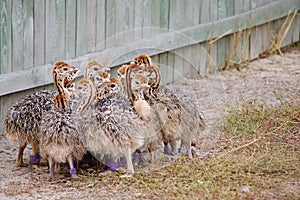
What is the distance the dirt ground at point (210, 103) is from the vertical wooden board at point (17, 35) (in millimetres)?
700

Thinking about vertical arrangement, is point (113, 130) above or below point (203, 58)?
below

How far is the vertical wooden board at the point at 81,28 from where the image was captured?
7.67 m

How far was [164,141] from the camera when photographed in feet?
20.7

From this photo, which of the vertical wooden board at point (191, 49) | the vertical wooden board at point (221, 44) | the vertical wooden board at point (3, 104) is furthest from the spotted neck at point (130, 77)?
the vertical wooden board at point (221, 44)

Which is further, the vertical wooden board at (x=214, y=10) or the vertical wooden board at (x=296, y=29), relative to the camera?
the vertical wooden board at (x=296, y=29)

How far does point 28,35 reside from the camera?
7129mm

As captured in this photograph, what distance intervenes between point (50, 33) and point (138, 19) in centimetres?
136

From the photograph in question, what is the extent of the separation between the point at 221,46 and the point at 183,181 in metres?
4.14

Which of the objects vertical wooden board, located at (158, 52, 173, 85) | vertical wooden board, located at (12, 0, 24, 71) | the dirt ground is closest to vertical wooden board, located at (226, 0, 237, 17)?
the dirt ground

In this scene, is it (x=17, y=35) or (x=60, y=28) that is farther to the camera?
(x=60, y=28)

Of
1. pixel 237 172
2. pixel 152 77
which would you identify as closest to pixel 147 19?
pixel 152 77

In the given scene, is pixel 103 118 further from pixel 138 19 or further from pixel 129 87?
pixel 138 19

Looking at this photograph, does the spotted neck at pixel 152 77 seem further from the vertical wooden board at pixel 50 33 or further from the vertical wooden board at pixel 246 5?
the vertical wooden board at pixel 246 5

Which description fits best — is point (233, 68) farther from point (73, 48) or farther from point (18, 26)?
point (18, 26)
